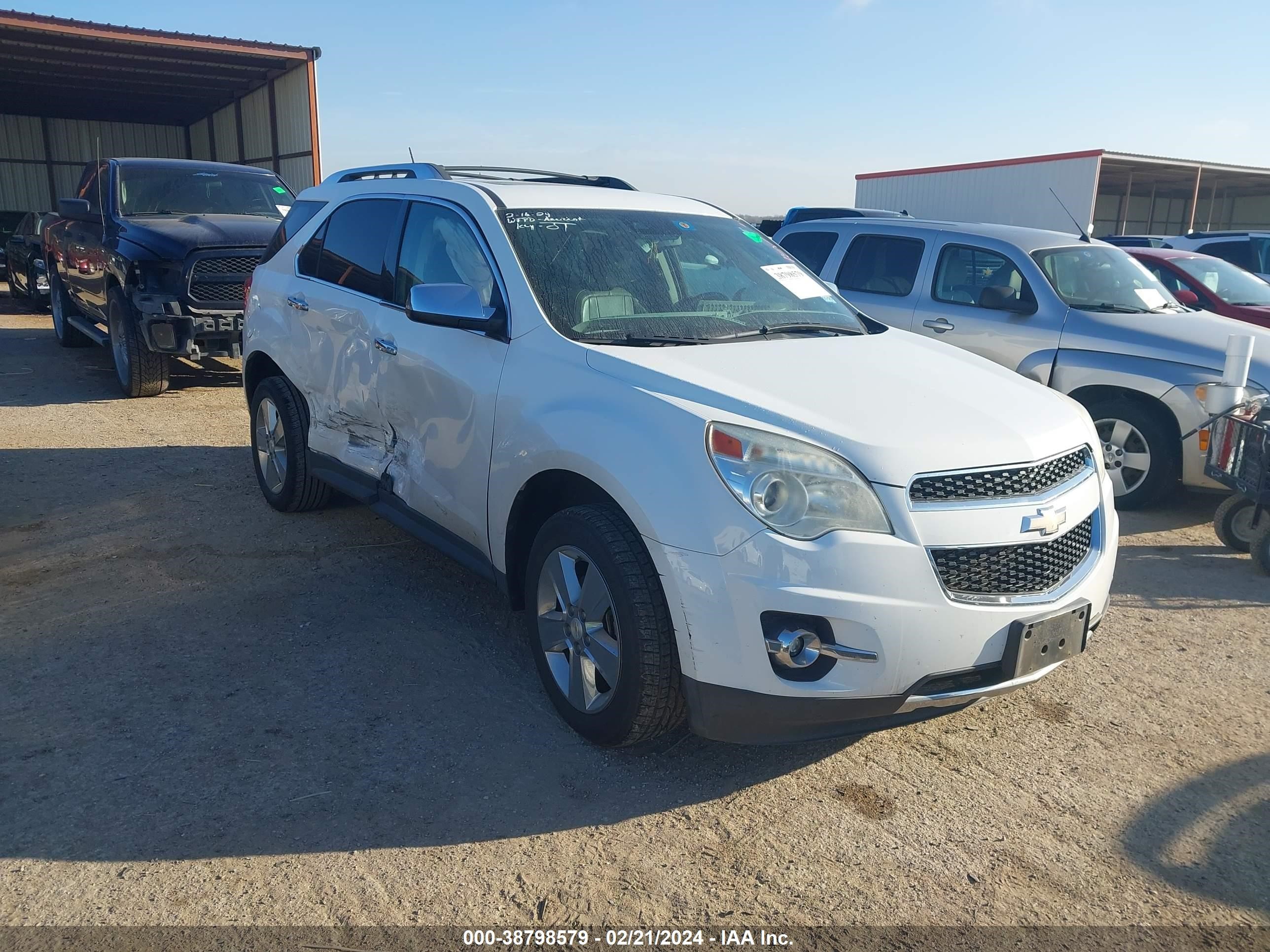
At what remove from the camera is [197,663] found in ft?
12.8

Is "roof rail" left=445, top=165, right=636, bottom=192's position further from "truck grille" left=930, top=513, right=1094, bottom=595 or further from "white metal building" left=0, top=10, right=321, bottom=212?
"white metal building" left=0, top=10, right=321, bottom=212

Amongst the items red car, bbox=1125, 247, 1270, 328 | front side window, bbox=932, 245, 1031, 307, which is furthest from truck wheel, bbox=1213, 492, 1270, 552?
red car, bbox=1125, 247, 1270, 328

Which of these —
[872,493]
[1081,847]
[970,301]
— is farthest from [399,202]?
[970,301]

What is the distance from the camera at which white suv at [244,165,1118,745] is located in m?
2.76

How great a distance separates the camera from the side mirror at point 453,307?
3.64 meters

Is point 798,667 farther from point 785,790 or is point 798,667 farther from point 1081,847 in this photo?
point 1081,847

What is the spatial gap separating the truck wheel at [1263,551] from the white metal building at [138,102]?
11904 millimetres

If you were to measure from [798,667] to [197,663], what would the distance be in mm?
2484

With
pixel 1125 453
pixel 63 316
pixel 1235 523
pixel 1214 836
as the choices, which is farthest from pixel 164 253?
pixel 1214 836

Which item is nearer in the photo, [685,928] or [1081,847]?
[685,928]

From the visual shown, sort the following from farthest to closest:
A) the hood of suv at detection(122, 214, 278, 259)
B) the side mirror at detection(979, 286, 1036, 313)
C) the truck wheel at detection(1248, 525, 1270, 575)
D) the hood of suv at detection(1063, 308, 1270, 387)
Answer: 1. the hood of suv at detection(122, 214, 278, 259)
2. the side mirror at detection(979, 286, 1036, 313)
3. the hood of suv at detection(1063, 308, 1270, 387)
4. the truck wheel at detection(1248, 525, 1270, 575)

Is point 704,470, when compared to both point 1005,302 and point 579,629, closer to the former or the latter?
point 579,629

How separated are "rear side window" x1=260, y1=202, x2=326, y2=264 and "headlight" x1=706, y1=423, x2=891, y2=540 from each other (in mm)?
3636

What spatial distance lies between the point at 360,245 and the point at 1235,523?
5.04 metres
